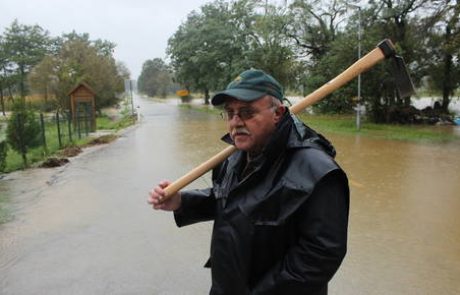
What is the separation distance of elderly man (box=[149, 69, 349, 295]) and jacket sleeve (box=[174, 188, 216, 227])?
0.36 meters

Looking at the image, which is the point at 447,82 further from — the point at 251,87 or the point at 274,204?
the point at 274,204

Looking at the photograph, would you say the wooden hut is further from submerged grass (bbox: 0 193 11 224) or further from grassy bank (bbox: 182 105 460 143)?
submerged grass (bbox: 0 193 11 224)

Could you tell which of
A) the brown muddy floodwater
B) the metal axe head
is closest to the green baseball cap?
the metal axe head

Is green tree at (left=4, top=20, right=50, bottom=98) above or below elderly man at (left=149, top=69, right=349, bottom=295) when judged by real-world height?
above

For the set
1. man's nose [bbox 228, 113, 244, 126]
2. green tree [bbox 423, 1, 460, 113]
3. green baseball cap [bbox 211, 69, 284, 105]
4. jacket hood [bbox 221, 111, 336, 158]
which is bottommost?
jacket hood [bbox 221, 111, 336, 158]

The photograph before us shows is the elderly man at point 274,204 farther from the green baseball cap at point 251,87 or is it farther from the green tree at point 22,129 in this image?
the green tree at point 22,129

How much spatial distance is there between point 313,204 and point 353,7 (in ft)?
77.3

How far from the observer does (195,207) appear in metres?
2.18

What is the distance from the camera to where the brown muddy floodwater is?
13.7 ft

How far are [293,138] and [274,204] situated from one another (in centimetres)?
26

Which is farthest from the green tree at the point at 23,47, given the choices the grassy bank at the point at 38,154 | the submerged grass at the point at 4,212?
the submerged grass at the point at 4,212

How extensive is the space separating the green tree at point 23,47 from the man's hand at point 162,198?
4741cm

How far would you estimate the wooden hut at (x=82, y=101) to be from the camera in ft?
65.6

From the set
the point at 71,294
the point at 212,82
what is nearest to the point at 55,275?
the point at 71,294
